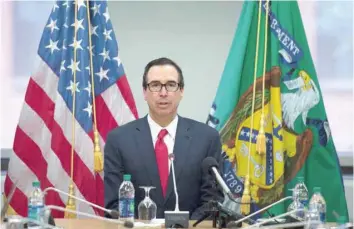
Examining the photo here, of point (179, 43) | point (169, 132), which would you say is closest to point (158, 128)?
point (169, 132)

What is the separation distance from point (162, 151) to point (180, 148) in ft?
0.32

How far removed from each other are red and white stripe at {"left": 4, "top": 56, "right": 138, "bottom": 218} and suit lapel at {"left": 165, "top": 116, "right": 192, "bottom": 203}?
2.38 ft

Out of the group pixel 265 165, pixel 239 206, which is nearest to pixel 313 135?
pixel 265 165

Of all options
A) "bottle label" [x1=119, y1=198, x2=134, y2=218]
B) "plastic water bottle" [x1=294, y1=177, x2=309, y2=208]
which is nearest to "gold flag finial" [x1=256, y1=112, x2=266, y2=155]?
"plastic water bottle" [x1=294, y1=177, x2=309, y2=208]

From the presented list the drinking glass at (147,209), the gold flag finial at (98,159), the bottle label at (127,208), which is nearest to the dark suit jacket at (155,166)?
the drinking glass at (147,209)

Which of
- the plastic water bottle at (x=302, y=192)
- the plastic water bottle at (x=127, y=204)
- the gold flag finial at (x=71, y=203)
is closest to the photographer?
the plastic water bottle at (x=127, y=204)

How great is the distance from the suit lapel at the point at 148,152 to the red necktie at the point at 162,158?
0.09 ft

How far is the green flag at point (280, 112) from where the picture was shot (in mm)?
4078

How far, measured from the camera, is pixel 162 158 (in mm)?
3451

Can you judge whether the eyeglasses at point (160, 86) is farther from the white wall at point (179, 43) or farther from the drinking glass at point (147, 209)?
the white wall at point (179, 43)

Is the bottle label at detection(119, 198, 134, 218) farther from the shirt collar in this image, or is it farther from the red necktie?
the shirt collar

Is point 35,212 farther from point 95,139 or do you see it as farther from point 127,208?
point 95,139

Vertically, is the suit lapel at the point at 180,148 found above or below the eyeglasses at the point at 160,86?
below

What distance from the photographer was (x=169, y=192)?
11.0ft
